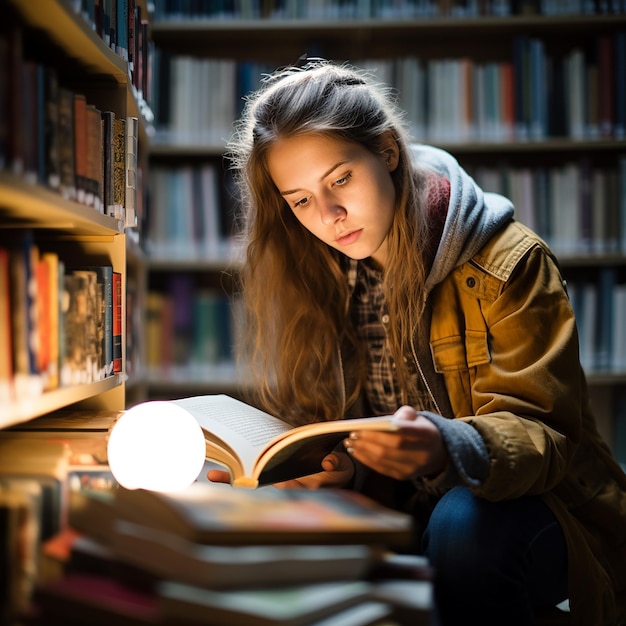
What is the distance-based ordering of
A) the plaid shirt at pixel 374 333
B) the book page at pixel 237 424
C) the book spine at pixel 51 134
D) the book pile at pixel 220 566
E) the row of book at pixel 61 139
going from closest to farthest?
the book pile at pixel 220 566 < the row of book at pixel 61 139 < the book spine at pixel 51 134 < the book page at pixel 237 424 < the plaid shirt at pixel 374 333

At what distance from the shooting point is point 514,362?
1069 mm

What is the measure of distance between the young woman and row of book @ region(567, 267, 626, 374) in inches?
50.6

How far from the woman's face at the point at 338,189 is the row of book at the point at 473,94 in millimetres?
1274

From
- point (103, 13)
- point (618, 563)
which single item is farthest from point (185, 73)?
point (618, 563)

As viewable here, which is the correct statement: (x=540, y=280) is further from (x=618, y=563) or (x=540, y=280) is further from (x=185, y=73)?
(x=185, y=73)

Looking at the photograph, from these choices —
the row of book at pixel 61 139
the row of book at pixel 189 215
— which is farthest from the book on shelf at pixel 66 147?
the row of book at pixel 189 215

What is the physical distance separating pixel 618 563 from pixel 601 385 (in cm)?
167

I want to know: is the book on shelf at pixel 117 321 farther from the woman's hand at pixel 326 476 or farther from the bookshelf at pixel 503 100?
the bookshelf at pixel 503 100

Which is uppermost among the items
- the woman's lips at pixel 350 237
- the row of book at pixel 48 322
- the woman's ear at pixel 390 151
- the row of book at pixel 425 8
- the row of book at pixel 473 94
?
the row of book at pixel 425 8

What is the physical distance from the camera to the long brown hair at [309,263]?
1.23m

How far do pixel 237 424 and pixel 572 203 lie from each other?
1746 millimetres

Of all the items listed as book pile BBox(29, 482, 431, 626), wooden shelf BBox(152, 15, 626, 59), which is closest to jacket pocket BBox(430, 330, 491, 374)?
book pile BBox(29, 482, 431, 626)

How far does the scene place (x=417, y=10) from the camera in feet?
7.97

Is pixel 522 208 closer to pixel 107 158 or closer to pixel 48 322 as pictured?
pixel 107 158
